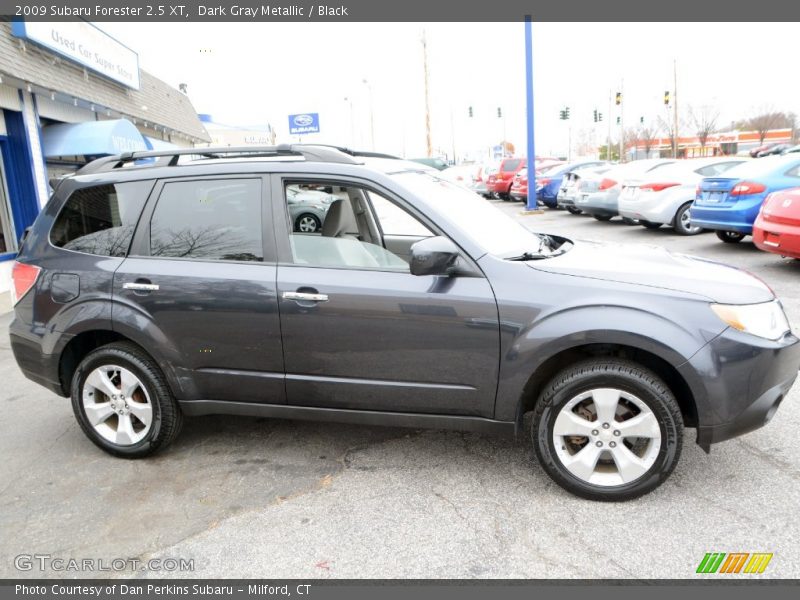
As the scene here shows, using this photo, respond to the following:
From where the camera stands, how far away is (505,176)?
25047mm

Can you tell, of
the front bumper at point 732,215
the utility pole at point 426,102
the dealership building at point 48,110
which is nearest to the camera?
the front bumper at point 732,215

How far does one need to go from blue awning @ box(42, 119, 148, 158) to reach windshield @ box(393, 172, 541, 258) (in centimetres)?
976

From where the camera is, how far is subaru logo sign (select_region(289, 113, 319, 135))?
42250 millimetres

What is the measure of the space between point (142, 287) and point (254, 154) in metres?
1.05

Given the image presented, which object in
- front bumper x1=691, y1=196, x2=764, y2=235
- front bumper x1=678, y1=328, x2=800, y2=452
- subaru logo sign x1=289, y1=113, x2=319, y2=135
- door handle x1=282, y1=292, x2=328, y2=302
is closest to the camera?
front bumper x1=678, y1=328, x2=800, y2=452

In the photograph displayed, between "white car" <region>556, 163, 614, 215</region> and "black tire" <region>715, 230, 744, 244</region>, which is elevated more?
"white car" <region>556, 163, 614, 215</region>

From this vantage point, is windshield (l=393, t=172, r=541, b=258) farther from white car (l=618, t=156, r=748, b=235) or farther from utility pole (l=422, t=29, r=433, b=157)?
utility pole (l=422, t=29, r=433, b=157)

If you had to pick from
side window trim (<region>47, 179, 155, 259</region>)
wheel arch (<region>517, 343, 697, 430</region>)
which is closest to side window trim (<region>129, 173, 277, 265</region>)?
side window trim (<region>47, 179, 155, 259</region>)

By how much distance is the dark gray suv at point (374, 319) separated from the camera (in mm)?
3074

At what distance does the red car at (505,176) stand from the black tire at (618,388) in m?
22.2

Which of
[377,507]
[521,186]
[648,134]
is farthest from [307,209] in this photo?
[648,134]

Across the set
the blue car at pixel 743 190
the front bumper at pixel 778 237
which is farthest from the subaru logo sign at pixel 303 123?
the front bumper at pixel 778 237

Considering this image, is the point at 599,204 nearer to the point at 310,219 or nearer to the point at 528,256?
the point at 528,256

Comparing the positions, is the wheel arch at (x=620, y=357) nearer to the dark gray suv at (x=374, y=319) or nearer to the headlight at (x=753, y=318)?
the dark gray suv at (x=374, y=319)
